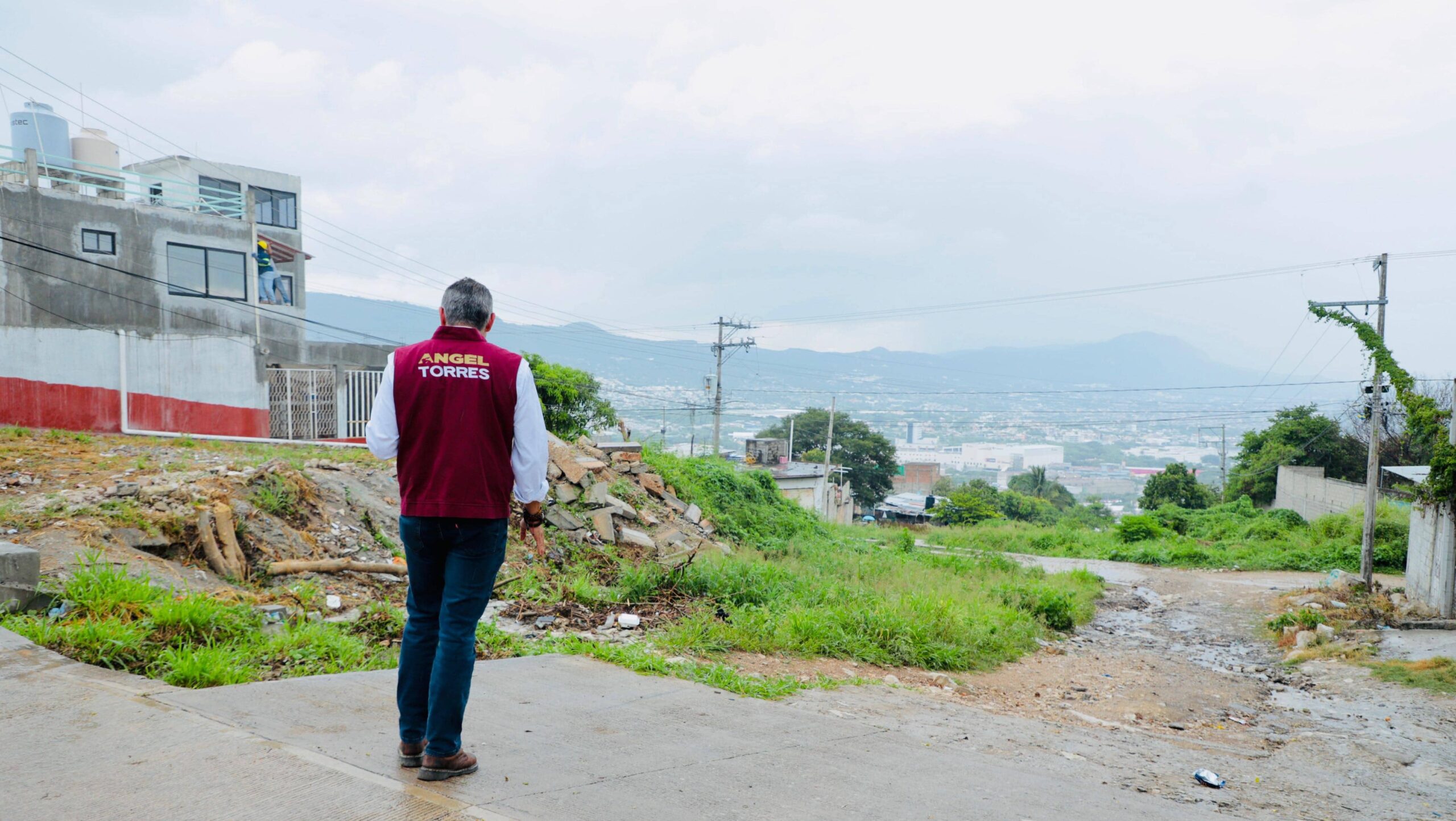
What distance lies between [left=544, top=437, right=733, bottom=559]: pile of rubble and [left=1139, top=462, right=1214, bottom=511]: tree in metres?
35.7

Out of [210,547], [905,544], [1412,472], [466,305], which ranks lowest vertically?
[905,544]

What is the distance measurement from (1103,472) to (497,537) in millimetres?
138385

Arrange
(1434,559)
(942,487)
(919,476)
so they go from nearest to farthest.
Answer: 1. (1434,559)
2. (942,487)
3. (919,476)

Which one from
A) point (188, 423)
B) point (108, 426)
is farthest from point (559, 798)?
point (188, 423)

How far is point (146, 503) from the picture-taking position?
7.29 meters

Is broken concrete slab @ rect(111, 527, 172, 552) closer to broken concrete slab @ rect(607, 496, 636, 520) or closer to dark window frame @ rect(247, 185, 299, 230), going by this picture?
broken concrete slab @ rect(607, 496, 636, 520)

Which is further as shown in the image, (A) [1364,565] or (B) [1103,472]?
(B) [1103,472]

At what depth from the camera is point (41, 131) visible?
24359 mm

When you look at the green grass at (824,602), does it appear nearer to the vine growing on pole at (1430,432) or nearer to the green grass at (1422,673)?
the green grass at (1422,673)

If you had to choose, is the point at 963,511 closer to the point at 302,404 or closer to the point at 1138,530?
the point at 1138,530

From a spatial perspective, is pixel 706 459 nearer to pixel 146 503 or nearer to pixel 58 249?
pixel 146 503

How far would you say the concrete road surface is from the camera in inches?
104

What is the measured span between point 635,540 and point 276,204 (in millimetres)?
36877

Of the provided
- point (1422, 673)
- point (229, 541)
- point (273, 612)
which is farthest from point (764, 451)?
point (273, 612)
